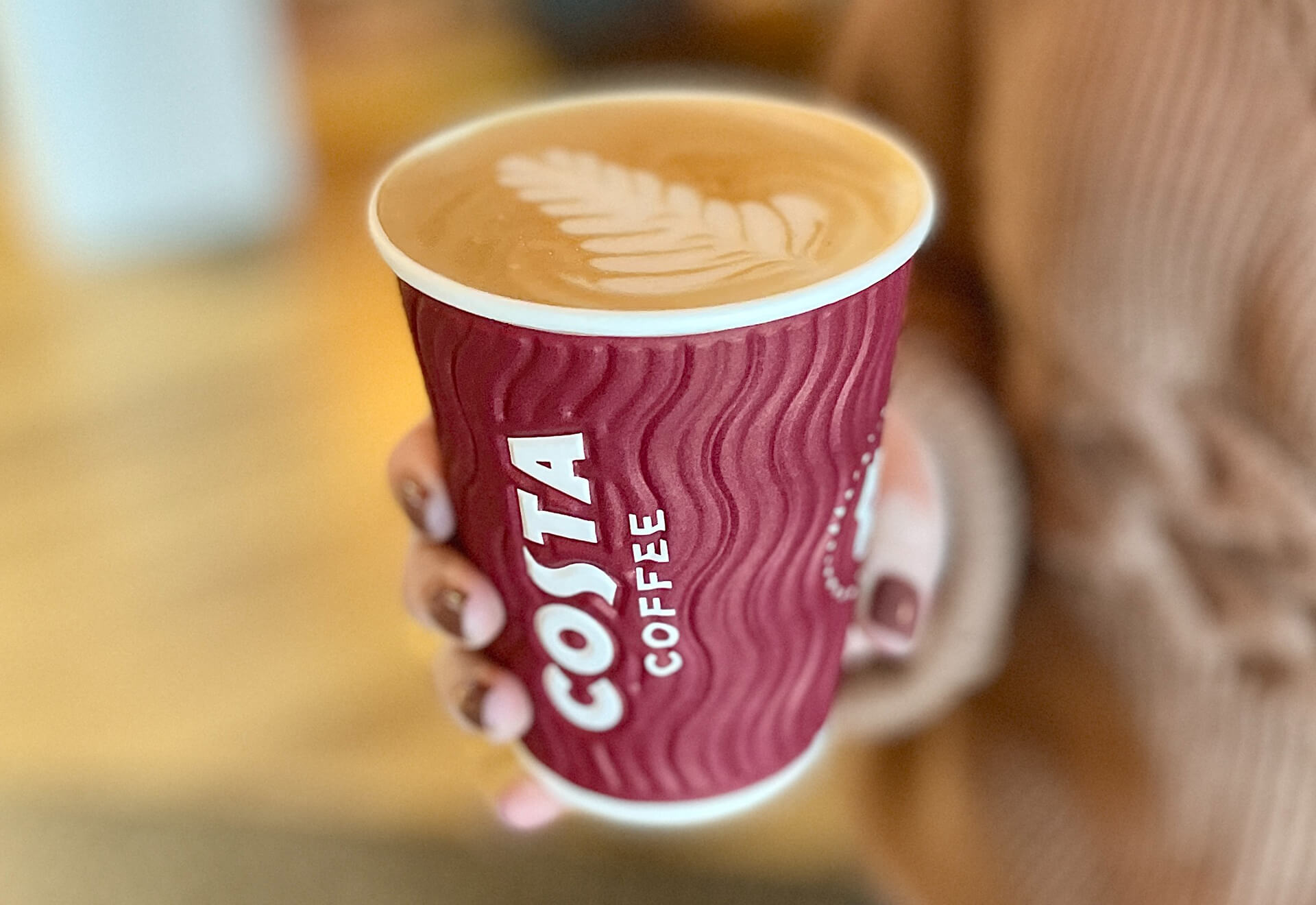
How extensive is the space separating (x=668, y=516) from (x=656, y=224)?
0.11 m

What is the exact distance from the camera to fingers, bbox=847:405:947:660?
57cm

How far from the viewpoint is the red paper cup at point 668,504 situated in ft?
1.27

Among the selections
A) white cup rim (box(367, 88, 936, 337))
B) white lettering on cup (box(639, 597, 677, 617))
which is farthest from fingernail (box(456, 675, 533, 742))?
white cup rim (box(367, 88, 936, 337))

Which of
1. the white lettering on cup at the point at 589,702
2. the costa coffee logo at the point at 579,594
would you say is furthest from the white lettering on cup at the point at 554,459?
the white lettering on cup at the point at 589,702

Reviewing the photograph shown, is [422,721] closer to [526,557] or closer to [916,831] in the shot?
[916,831]

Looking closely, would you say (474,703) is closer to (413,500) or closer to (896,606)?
(413,500)

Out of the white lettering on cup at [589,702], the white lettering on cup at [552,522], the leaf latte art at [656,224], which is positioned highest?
the leaf latte art at [656,224]

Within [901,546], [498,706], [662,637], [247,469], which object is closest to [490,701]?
[498,706]

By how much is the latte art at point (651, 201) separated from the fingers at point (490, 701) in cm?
21

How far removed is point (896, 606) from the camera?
1.86 ft

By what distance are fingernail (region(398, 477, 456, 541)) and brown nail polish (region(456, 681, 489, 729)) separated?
71 mm

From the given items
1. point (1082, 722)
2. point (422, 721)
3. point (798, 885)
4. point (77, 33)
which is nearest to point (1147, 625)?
point (1082, 722)

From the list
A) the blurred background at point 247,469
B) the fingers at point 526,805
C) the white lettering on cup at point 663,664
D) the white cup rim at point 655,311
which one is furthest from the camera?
the blurred background at point 247,469

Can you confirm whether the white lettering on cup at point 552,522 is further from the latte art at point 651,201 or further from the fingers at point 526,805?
the fingers at point 526,805
